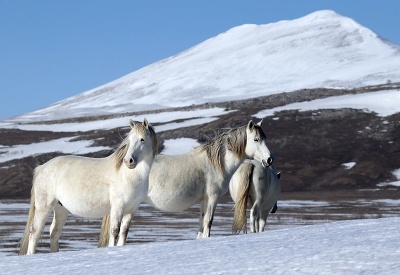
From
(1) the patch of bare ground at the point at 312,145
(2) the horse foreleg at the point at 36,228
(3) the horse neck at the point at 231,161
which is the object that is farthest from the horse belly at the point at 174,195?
(1) the patch of bare ground at the point at 312,145

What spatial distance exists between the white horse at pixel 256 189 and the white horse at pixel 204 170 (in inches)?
97.7

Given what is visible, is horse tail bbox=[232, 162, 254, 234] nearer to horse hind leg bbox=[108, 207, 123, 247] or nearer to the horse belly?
the horse belly

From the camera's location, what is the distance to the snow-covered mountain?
6181 inches

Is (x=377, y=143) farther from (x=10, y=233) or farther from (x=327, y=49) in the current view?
(x=327, y=49)

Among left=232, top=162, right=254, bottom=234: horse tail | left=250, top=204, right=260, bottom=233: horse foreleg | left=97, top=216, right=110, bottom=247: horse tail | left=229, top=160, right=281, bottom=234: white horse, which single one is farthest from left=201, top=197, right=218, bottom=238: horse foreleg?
left=250, top=204, right=260, bottom=233: horse foreleg

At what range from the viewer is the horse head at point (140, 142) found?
1509cm

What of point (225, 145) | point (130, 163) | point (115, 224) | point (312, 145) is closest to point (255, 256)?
point (130, 163)

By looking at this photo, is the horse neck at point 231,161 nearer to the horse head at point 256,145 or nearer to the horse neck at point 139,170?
the horse head at point 256,145

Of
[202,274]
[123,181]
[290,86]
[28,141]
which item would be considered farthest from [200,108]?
[202,274]

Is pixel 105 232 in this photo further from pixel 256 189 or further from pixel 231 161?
pixel 256 189

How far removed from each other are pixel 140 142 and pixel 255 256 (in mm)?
5517

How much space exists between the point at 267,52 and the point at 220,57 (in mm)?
10845

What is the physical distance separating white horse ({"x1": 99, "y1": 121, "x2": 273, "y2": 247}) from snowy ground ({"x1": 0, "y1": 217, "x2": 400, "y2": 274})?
4.60m

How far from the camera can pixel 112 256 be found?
11344 millimetres
